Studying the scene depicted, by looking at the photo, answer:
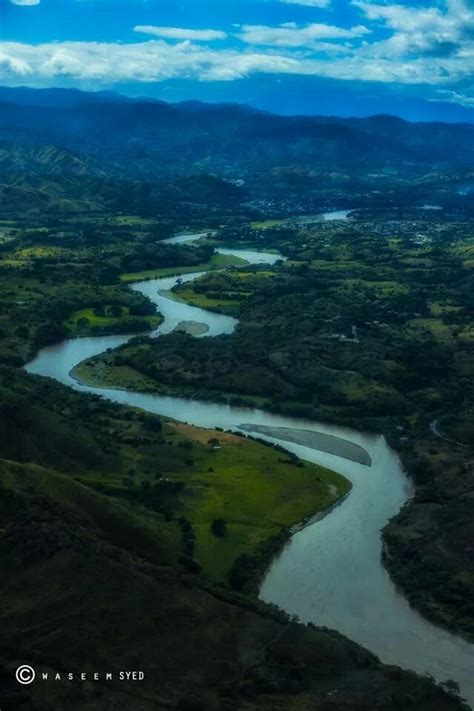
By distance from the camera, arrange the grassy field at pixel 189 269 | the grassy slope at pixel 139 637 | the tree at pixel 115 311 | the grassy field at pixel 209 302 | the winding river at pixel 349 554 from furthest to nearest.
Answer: the grassy field at pixel 189 269 < the grassy field at pixel 209 302 < the tree at pixel 115 311 < the winding river at pixel 349 554 < the grassy slope at pixel 139 637

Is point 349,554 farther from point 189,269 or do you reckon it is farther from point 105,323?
point 189,269

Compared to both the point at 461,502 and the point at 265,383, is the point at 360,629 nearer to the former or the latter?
the point at 461,502

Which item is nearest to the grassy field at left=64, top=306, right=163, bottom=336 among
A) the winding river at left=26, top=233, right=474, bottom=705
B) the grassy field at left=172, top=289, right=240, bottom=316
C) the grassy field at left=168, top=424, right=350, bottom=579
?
the grassy field at left=172, top=289, right=240, bottom=316

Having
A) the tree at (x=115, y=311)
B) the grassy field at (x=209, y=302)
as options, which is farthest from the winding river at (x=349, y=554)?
the grassy field at (x=209, y=302)

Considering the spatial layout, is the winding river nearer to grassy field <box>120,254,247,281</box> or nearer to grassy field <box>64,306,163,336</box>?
grassy field <box>64,306,163,336</box>

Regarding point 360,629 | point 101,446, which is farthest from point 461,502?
point 101,446

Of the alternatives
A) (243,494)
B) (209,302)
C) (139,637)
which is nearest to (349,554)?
(243,494)

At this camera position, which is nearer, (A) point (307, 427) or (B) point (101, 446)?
(B) point (101, 446)

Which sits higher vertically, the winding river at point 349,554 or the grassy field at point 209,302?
the grassy field at point 209,302

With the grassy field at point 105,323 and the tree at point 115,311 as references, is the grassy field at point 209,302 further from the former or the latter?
the tree at point 115,311
